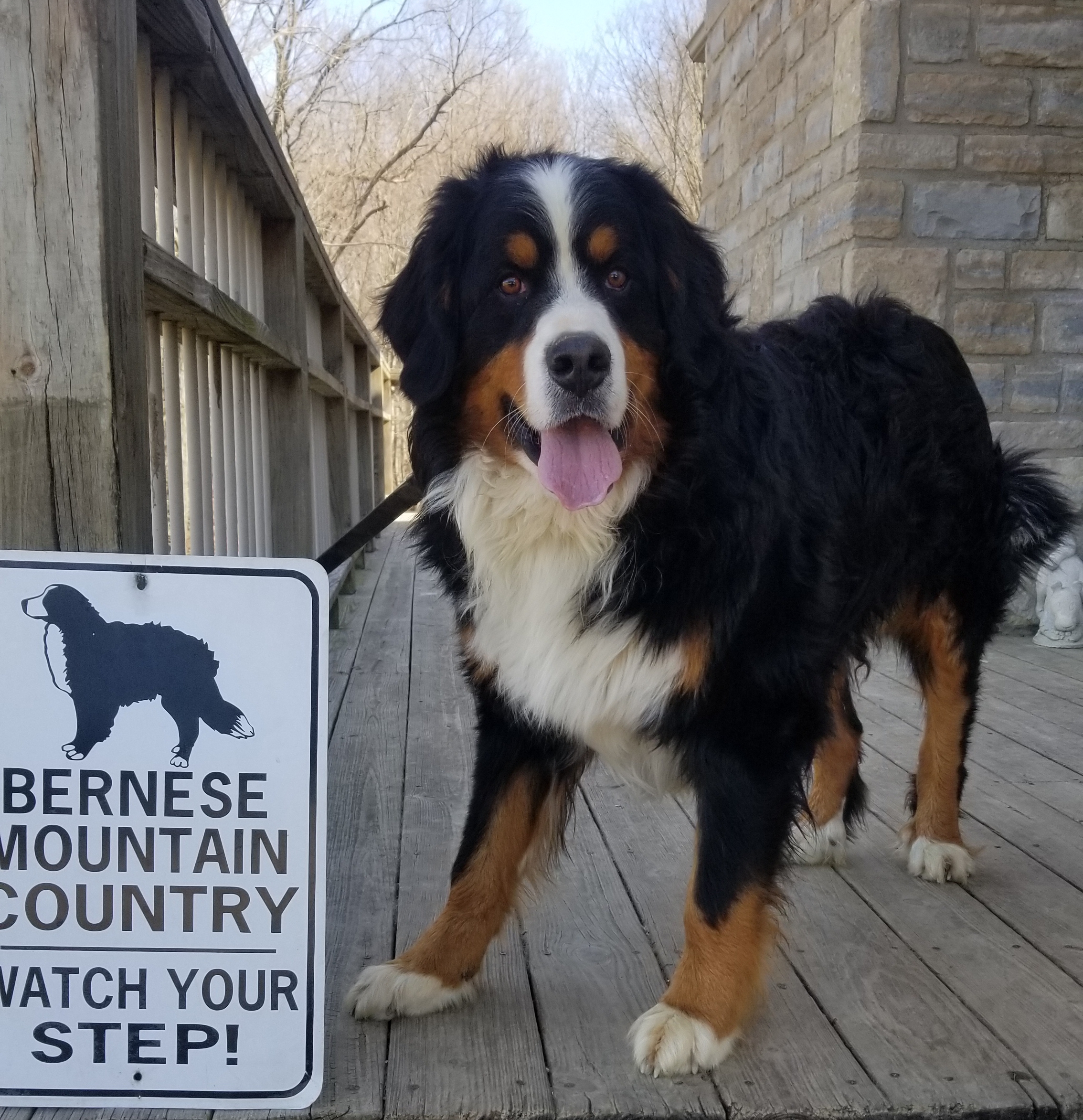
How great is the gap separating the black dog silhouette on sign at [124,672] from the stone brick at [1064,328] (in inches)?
184

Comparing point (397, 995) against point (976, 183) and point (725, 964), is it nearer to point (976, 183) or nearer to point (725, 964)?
point (725, 964)

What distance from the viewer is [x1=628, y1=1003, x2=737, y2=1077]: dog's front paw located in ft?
5.58

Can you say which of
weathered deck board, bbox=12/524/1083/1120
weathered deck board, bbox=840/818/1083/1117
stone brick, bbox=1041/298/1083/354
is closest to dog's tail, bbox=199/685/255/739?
weathered deck board, bbox=12/524/1083/1120

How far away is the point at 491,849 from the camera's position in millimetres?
2006

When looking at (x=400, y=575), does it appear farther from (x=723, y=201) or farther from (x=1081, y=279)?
(x=1081, y=279)

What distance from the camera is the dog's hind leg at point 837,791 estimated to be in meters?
2.61

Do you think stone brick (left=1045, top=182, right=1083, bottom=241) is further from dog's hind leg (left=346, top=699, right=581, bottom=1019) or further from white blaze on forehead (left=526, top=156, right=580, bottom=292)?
dog's hind leg (left=346, top=699, right=581, bottom=1019)

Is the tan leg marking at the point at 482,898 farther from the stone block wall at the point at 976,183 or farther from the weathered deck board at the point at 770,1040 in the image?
the stone block wall at the point at 976,183

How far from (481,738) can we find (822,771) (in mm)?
1026

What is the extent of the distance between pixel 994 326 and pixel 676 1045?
14.0 ft

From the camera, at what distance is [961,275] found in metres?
5.09

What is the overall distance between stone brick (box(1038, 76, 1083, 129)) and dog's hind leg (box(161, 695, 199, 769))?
4.86 m

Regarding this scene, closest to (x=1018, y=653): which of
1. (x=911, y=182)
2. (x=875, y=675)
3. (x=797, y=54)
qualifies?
(x=875, y=675)

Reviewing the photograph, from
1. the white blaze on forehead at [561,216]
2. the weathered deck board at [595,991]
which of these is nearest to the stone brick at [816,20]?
the white blaze on forehead at [561,216]
